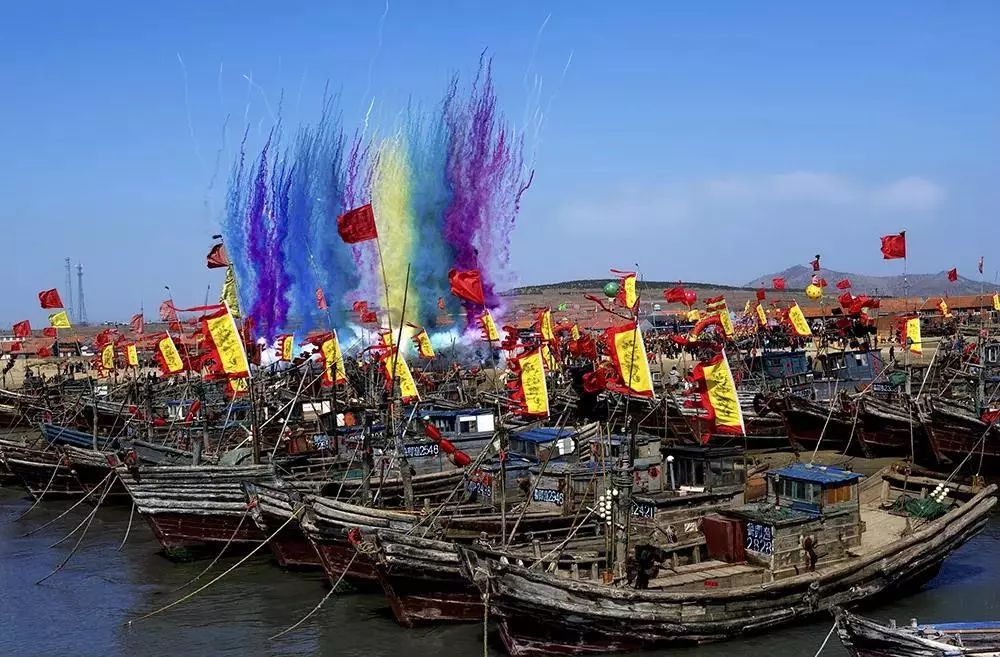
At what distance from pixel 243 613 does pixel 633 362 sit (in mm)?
11460

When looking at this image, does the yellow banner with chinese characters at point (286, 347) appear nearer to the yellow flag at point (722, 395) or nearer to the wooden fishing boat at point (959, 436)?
the wooden fishing boat at point (959, 436)

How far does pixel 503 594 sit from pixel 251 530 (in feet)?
40.3

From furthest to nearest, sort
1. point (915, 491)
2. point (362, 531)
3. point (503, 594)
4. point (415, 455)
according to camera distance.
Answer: point (415, 455) < point (915, 491) < point (362, 531) < point (503, 594)

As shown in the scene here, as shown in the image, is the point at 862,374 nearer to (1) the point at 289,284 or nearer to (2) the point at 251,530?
(2) the point at 251,530

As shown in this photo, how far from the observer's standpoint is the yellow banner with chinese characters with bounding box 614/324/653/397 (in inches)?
858

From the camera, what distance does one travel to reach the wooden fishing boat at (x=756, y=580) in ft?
63.1

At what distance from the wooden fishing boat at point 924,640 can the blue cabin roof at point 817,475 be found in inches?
251

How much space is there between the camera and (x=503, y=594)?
62.3 ft

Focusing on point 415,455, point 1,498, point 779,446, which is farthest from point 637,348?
point 1,498

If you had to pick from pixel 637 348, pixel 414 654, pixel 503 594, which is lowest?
pixel 414 654

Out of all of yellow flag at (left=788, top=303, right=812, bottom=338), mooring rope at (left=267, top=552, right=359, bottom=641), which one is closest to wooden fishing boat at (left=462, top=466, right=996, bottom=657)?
mooring rope at (left=267, top=552, right=359, bottom=641)

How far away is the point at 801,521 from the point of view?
2159 centimetres

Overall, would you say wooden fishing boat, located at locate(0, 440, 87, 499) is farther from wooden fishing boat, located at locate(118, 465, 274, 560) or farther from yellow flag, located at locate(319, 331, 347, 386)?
wooden fishing boat, located at locate(118, 465, 274, 560)

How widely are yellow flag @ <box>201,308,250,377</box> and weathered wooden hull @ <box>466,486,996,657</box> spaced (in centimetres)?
910
